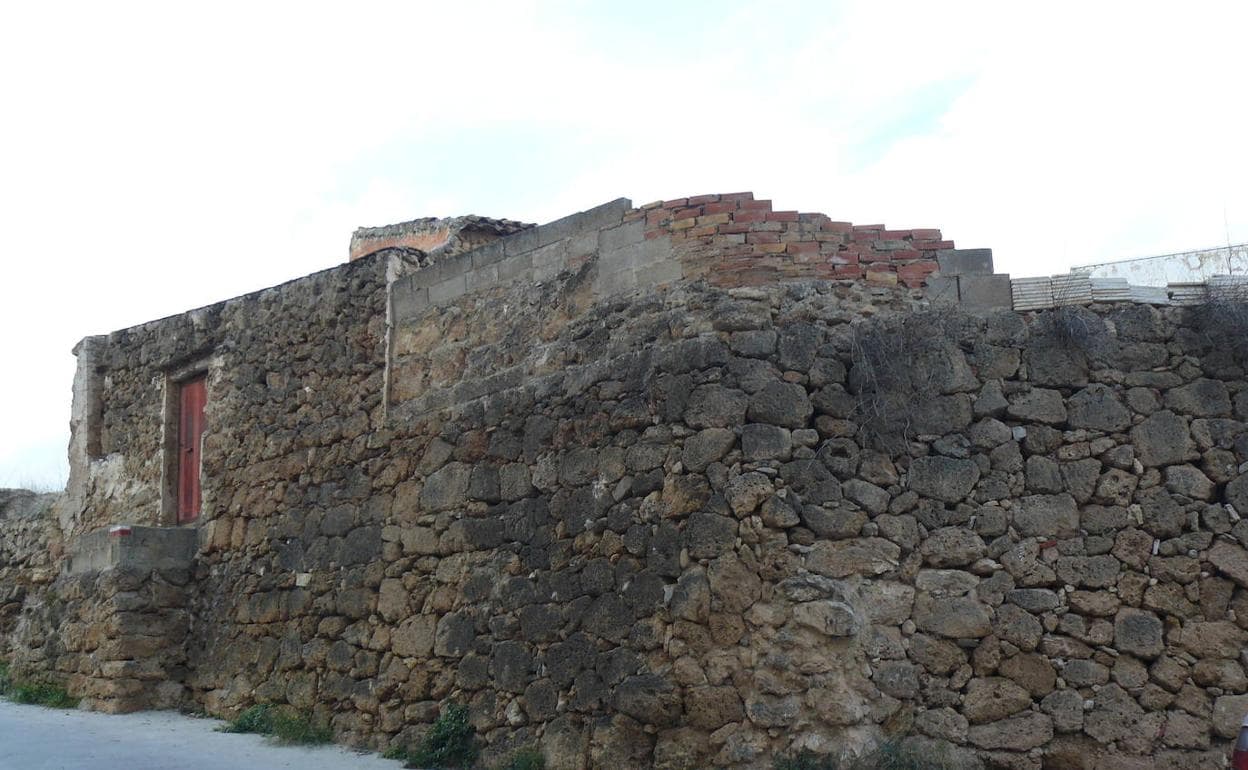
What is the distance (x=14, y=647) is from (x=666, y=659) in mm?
7014

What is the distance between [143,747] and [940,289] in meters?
5.89

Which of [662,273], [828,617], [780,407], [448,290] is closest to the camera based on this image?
[828,617]

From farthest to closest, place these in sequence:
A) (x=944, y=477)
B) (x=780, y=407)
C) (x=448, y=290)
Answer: (x=448, y=290), (x=780, y=407), (x=944, y=477)

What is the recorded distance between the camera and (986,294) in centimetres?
730

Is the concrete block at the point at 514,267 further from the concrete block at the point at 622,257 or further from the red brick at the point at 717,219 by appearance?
the red brick at the point at 717,219

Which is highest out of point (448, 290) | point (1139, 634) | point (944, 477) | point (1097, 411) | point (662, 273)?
point (448, 290)

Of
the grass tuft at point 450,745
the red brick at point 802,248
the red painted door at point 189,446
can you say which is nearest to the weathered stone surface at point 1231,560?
the red brick at point 802,248

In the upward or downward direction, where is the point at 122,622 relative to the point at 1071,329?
downward

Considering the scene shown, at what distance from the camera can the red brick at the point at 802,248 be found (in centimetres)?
736

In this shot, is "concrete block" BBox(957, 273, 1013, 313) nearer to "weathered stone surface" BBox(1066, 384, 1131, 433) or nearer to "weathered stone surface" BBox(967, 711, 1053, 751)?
"weathered stone surface" BBox(1066, 384, 1131, 433)

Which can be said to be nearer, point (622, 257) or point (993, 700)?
point (993, 700)

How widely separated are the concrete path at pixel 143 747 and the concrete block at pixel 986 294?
14.4 feet

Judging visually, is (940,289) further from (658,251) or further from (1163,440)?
(658,251)

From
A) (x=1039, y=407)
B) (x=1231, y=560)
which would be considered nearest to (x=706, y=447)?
(x=1039, y=407)
